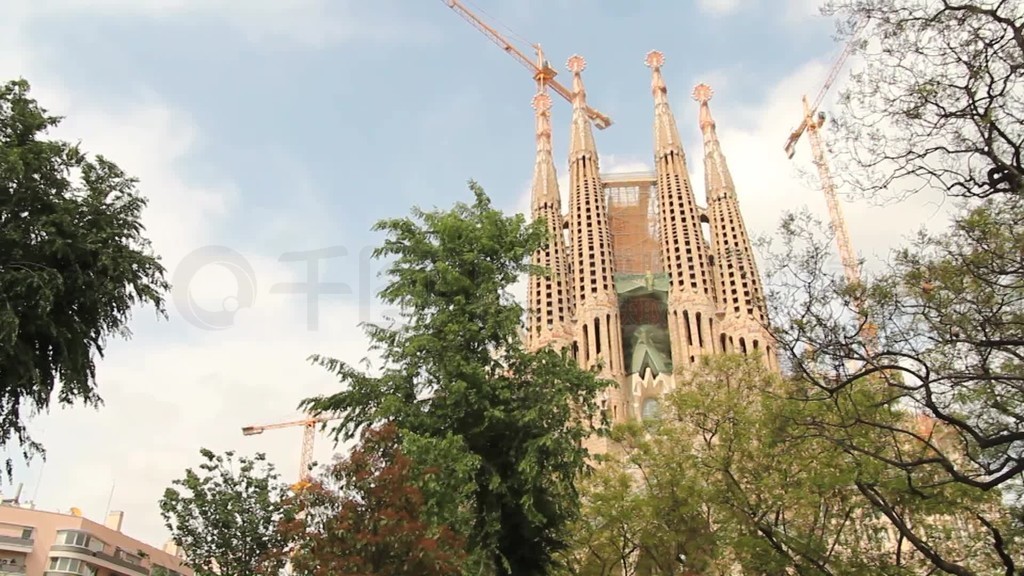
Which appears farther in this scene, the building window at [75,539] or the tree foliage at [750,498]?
the building window at [75,539]

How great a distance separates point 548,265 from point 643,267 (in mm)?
11173

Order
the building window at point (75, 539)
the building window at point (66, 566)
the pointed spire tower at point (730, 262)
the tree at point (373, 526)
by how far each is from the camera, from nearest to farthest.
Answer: the tree at point (373, 526) < the building window at point (66, 566) < the building window at point (75, 539) < the pointed spire tower at point (730, 262)

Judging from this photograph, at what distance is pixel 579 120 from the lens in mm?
60750

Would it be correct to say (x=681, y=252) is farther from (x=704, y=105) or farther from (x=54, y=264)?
(x=54, y=264)

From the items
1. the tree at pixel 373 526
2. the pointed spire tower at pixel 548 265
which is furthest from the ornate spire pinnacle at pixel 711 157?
the tree at pixel 373 526

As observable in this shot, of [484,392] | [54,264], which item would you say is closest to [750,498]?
[484,392]

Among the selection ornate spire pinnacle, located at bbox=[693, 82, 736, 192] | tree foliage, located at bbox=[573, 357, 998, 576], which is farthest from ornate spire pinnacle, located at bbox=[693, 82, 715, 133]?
tree foliage, located at bbox=[573, 357, 998, 576]

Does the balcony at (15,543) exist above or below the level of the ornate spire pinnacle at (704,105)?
below

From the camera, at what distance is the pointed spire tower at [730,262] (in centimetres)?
4900

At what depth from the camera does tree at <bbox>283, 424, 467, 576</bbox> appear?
32.9ft

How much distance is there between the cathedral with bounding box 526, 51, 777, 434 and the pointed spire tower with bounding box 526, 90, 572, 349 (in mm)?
84

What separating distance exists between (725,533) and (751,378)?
151 inches

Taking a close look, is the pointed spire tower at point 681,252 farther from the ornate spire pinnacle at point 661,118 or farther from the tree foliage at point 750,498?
the tree foliage at point 750,498

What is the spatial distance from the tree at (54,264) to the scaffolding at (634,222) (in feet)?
142
